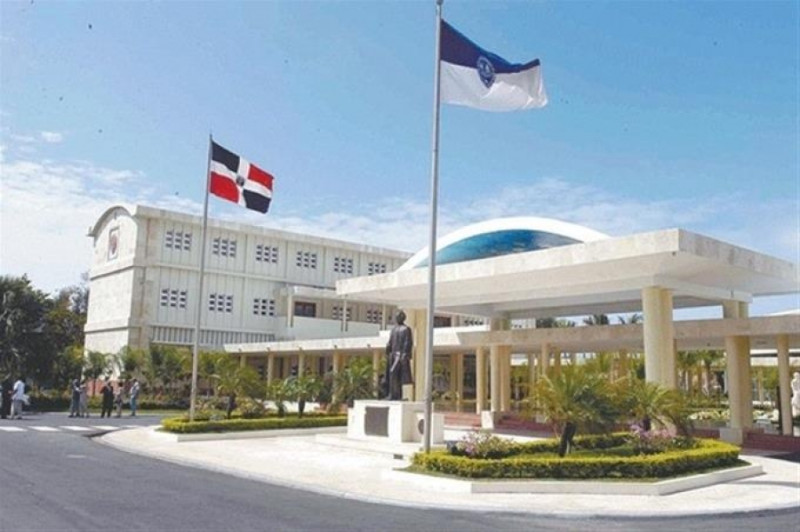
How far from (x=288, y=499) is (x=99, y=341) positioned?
40.2 m

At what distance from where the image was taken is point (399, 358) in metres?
19.2

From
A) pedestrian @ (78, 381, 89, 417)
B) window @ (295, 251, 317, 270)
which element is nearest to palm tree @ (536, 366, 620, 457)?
pedestrian @ (78, 381, 89, 417)

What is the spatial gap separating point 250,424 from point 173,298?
25.0 metres

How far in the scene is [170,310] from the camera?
44625 mm

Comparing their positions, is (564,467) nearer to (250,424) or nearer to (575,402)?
(575,402)

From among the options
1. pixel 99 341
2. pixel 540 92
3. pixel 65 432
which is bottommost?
pixel 65 432

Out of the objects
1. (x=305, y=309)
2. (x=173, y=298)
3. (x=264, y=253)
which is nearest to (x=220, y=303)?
(x=173, y=298)

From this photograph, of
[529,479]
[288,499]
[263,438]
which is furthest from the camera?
[263,438]

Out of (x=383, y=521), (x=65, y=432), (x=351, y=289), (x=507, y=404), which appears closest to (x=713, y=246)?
(x=383, y=521)

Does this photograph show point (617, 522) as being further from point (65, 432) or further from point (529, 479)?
point (65, 432)

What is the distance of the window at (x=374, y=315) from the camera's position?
53.0 meters

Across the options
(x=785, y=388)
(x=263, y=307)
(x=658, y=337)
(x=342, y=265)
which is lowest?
(x=785, y=388)

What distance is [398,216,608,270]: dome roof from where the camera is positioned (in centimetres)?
2588

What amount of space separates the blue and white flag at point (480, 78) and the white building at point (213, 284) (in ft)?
112
